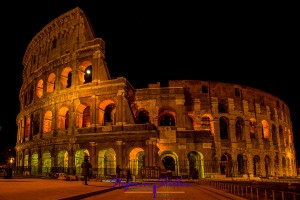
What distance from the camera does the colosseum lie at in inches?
1020

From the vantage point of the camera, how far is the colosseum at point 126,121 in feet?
85.0

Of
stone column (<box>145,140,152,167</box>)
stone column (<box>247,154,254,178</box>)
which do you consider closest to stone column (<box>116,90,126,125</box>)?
stone column (<box>145,140,152,167</box>)

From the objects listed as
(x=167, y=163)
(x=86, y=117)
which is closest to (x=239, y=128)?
(x=167, y=163)

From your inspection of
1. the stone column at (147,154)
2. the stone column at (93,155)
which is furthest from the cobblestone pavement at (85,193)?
the stone column at (93,155)

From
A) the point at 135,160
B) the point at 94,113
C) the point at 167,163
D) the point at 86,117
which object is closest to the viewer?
the point at 135,160

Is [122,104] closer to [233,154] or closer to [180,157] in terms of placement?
[180,157]

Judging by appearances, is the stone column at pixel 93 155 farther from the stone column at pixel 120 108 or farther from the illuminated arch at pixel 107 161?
the stone column at pixel 120 108

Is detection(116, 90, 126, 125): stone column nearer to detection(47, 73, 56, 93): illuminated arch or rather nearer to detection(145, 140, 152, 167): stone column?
detection(145, 140, 152, 167): stone column

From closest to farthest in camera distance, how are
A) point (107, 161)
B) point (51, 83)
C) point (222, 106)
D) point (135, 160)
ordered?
point (135, 160) < point (107, 161) < point (51, 83) < point (222, 106)

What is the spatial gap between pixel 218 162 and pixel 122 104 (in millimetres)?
11669

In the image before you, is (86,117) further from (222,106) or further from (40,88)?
(222,106)

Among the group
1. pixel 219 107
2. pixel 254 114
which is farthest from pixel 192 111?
pixel 254 114

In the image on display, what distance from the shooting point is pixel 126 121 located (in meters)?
26.0

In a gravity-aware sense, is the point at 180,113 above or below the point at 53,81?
below
